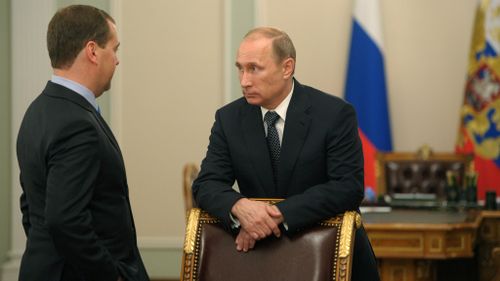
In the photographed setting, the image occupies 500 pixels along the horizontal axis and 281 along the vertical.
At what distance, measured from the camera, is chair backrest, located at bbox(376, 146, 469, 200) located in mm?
6660

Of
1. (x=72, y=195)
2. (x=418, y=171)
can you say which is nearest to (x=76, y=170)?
(x=72, y=195)

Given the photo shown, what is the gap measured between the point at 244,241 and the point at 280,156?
0.32 m

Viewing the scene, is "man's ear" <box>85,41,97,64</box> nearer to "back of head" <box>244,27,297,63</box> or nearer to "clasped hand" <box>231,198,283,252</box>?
"back of head" <box>244,27,297,63</box>

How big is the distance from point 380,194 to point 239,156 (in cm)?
379

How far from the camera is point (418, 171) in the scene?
6.71 metres

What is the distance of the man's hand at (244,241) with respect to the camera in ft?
8.39

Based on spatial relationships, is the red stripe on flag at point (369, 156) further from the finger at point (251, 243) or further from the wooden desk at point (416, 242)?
the finger at point (251, 243)

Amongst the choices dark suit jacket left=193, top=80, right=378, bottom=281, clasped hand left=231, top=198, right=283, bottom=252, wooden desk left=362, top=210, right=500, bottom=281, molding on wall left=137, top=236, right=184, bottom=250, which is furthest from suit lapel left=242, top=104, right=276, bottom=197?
molding on wall left=137, top=236, right=184, bottom=250

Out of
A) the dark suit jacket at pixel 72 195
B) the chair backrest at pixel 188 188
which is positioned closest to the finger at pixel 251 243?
the dark suit jacket at pixel 72 195

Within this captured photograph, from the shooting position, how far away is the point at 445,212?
586 centimetres

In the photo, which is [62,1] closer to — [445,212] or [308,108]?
[445,212]

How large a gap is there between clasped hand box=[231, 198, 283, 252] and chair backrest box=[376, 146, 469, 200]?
4259mm

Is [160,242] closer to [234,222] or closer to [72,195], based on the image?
[234,222]

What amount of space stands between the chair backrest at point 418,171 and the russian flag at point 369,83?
0.41 m
